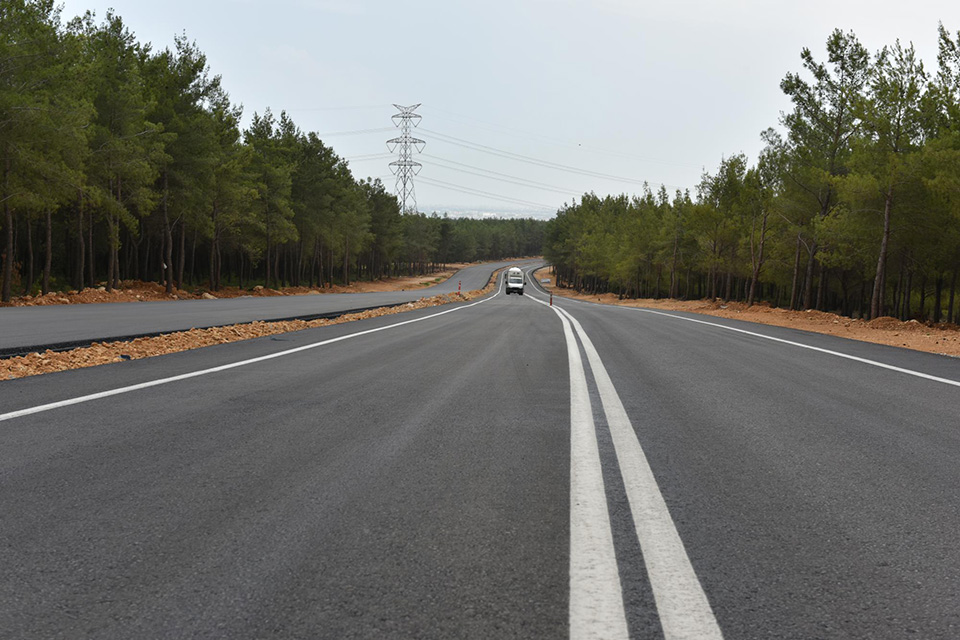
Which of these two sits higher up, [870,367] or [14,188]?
[14,188]

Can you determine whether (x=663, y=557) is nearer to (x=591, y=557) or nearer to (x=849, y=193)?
(x=591, y=557)

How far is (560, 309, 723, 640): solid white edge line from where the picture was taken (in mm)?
2102

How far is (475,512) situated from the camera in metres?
3.11

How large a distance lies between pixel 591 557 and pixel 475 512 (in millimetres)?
702

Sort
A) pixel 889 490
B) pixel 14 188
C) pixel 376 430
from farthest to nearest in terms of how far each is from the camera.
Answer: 1. pixel 14 188
2. pixel 376 430
3. pixel 889 490

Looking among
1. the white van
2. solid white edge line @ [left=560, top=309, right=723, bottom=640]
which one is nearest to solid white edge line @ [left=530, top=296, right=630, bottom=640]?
solid white edge line @ [left=560, top=309, right=723, bottom=640]

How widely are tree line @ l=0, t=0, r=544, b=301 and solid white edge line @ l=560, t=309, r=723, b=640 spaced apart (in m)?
30.8

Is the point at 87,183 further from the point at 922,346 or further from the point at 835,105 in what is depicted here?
the point at 835,105

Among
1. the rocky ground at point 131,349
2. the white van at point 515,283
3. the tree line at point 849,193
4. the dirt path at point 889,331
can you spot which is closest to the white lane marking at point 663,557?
the rocky ground at point 131,349

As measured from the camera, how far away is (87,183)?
34062 millimetres

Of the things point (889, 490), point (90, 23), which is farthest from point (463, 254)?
point (889, 490)

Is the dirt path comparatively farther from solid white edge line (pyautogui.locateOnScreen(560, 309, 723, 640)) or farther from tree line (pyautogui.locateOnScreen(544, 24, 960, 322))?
solid white edge line (pyautogui.locateOnScreen(560, 309, 723, 640))

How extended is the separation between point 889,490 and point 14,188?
108ft

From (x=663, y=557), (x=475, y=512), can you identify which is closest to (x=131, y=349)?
(x=475, y=512)
